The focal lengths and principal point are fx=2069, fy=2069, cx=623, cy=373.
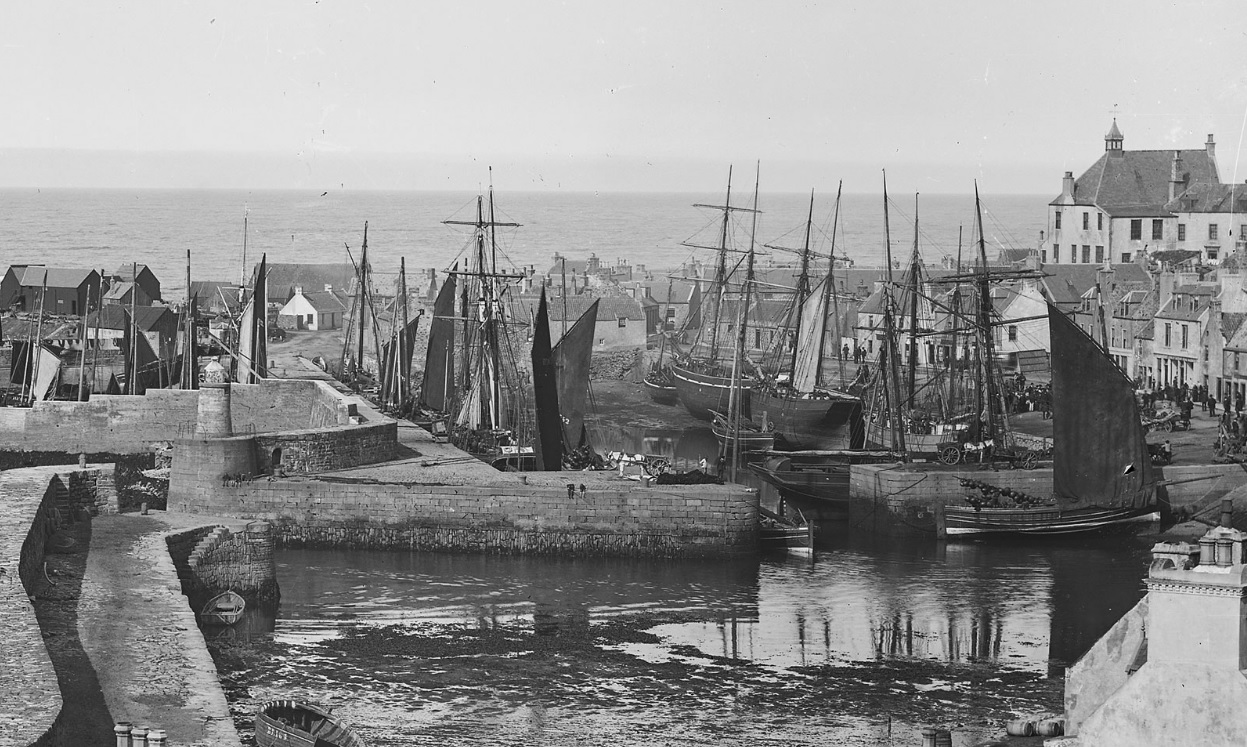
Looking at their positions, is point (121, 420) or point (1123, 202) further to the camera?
point (1123, 202)

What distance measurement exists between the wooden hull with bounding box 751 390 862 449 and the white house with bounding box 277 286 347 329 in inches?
1366

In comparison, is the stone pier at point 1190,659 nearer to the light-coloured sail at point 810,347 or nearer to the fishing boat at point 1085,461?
the fishing boat at point 1085,461

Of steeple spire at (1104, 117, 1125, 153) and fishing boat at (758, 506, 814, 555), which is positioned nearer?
fishing boat at (758, 506, 814, 555)

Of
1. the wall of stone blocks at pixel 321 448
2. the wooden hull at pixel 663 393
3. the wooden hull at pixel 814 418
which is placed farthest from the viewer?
the wooden hull at pixel 663 393

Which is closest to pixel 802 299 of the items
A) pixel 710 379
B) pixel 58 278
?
pixel 710 379

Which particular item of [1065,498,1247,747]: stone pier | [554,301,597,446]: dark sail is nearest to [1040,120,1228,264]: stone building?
[554,301,597,446]: dark sail

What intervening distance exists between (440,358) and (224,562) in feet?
87.4

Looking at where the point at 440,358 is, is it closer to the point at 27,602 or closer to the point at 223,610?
the point at 223,610

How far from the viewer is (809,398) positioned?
203 feet

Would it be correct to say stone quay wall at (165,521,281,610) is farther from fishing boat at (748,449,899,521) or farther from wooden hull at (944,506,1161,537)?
wooden hull at (944,506,1161,537)

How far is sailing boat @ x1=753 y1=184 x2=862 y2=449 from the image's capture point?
60.6m

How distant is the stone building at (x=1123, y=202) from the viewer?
292ft

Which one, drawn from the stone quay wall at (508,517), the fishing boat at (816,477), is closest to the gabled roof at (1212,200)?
the fishing boat at (816,477)

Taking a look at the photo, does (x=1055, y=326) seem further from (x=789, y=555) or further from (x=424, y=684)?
(x=424, y=684)
